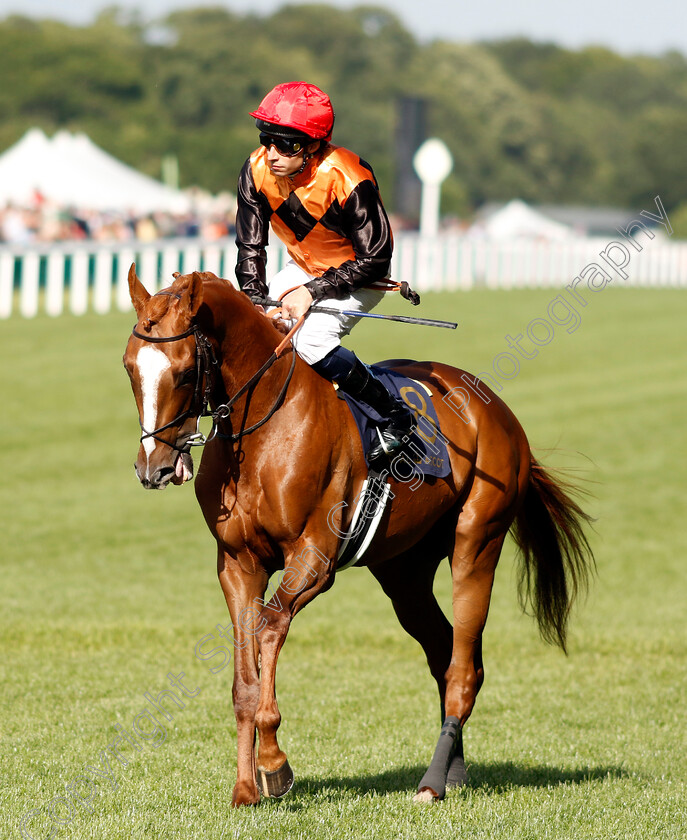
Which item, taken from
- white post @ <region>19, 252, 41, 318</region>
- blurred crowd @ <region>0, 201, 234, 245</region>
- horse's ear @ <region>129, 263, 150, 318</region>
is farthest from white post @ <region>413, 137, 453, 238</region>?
horse's ear @ <region>129, 263, 150, 318</region>

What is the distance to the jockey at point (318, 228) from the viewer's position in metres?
4.39

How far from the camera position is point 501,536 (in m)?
5.41

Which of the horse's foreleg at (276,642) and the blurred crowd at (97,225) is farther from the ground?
the blurred crowd at (97,225)

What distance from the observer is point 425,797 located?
14.8ft

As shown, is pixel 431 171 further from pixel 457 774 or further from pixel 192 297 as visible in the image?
pixel 192 297

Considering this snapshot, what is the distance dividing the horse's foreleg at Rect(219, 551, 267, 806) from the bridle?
54cm

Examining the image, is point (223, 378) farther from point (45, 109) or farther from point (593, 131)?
point (593, 131)

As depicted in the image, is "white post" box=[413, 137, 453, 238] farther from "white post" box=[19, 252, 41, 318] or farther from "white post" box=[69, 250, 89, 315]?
"white post" box=[19, 252, 41, 318]

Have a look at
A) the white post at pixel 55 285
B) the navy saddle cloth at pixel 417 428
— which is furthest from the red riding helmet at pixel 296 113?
the white post at pixel 55 285

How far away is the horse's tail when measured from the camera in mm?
5805

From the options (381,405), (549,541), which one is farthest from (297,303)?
(549,541)

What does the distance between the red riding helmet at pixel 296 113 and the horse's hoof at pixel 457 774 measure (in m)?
2.67

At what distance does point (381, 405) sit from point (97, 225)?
747 inches

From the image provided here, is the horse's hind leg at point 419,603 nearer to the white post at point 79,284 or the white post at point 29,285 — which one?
the white post at point 29,285
